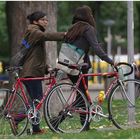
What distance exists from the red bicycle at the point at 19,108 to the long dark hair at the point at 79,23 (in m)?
0.51

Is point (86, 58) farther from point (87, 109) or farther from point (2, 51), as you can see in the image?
point (2, 51)

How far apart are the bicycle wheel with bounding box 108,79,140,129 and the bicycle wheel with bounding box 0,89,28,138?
1.15 metres

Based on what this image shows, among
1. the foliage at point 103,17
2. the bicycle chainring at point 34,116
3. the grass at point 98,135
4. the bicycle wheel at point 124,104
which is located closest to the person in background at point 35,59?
the bicycle chainring at point 34,116

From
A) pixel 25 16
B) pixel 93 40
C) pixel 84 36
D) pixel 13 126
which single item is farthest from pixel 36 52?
pixel 25 16

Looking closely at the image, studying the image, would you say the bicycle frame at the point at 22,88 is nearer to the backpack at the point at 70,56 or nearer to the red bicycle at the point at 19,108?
the red bicycle at the point at 19,108

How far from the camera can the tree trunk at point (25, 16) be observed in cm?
1212

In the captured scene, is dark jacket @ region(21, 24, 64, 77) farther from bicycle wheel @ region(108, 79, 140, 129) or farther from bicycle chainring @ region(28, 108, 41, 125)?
bicycle wheel @ region(108, 79, 140, 129)

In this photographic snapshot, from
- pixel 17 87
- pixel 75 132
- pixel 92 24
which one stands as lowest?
pixel 75 132

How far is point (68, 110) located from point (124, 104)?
35.8 inches

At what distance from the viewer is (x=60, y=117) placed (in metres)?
7.84

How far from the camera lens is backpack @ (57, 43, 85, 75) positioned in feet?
25.9

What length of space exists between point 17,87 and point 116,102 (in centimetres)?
132

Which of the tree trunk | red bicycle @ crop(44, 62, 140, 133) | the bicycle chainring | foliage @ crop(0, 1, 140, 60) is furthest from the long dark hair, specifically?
foliage @ crop(0, 1, 140, 60)

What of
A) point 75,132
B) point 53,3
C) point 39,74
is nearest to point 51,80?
point 39,74
